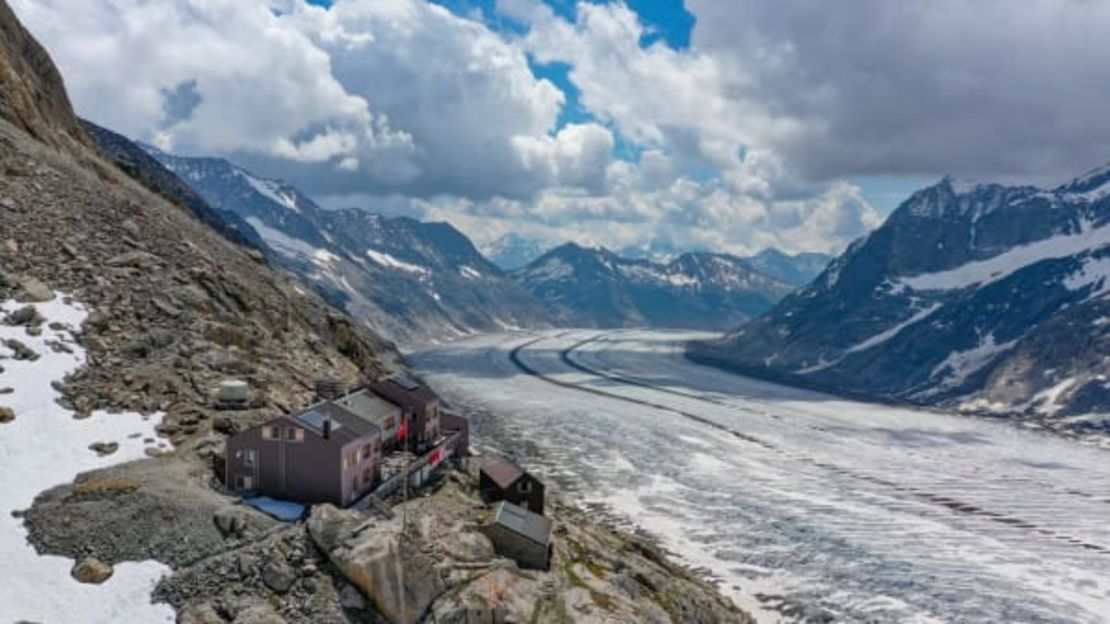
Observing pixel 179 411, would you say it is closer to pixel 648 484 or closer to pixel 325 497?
pixel 325 497

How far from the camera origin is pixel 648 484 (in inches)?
4250

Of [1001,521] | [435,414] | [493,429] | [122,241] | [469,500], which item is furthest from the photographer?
[493,429]

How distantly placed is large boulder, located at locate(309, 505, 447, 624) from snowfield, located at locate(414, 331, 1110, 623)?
33996 mm

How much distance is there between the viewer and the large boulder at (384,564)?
3838cm

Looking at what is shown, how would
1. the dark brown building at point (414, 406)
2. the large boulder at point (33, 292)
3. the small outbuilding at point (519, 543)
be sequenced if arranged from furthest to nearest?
the dark brown building at point (414, 406)
the large boulder at point (33, 292)
the small outbuilding at point (519, 543)

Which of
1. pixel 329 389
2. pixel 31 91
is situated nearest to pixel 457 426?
pixel 329 389

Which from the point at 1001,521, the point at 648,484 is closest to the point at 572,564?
the point at 648,484

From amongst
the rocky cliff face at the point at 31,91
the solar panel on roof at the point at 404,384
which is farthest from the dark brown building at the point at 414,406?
the rocky cliff face at the point at 31,91

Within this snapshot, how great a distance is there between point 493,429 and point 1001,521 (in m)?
75.6

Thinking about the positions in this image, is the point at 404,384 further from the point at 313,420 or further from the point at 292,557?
the point at 292,557

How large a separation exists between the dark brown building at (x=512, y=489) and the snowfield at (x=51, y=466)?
817 inches

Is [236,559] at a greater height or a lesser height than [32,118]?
lesser

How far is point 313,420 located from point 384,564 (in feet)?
40.4

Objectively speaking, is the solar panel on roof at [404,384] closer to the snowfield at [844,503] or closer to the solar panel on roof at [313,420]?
the solar panel on roof at [313,420]
